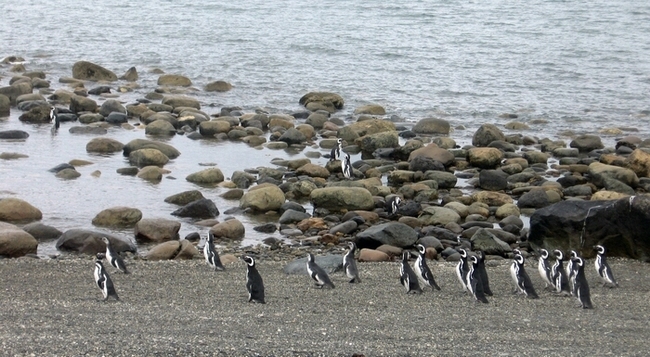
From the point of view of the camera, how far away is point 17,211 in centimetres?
1673

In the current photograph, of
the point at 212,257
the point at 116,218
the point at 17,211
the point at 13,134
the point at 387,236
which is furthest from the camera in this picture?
the point at 13,134

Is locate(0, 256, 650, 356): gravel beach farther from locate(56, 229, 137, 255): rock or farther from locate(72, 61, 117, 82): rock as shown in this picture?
locate(72, 61, 117, 82): rock

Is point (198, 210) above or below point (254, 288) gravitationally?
below

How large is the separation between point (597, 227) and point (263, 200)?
21.1 feet

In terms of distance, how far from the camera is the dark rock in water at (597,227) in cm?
1466

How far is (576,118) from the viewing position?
28688 millimetres

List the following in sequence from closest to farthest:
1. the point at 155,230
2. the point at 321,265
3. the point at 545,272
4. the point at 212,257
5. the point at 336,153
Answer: the point at 545,272
the point at 212,257
the point at 321,265
the point at 155,230
the point at 336,153

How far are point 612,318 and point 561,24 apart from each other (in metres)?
38.4

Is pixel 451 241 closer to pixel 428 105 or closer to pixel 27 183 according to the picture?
pixel 27 183

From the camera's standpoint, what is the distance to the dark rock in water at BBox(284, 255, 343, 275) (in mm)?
13539

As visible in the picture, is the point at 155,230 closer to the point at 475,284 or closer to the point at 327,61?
the point at 475,284

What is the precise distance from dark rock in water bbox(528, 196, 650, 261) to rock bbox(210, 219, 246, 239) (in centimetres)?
514

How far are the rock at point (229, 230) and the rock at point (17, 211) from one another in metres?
3.37

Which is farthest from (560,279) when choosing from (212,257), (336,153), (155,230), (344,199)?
(336,153)
